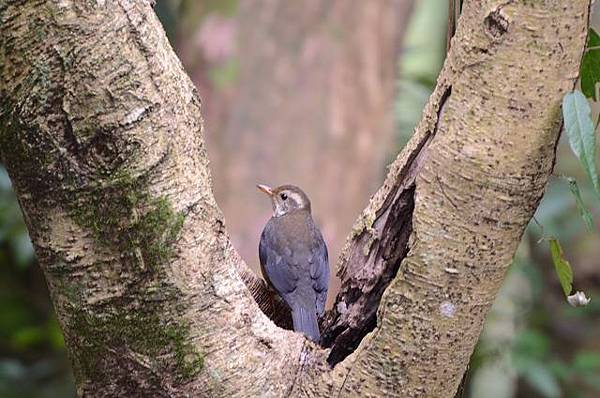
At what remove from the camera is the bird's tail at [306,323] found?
196 centimetres

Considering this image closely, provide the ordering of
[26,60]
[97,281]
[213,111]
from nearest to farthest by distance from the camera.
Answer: [26,60] → [97,281] → [213,111]

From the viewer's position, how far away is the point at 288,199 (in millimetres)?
3854

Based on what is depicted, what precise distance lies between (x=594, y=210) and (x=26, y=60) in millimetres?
3575

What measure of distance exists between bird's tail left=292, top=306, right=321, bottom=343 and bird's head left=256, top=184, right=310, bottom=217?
1392mm

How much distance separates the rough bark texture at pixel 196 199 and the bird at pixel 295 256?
791 millimetres

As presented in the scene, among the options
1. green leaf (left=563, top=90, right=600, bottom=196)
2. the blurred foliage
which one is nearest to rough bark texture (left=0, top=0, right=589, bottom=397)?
green leaf (left=563, top=90, right=600, bottom=196)

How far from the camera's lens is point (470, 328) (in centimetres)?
170

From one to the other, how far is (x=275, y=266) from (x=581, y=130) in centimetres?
180

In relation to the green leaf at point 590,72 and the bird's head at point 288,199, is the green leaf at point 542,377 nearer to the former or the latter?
the bird's head at point 288,199

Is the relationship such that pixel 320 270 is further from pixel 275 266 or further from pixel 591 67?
pixel 591 67

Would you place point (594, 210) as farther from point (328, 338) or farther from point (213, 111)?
point (328, 338)

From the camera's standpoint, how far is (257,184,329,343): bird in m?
2.85

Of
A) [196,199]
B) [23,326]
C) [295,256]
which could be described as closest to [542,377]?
[295,256]

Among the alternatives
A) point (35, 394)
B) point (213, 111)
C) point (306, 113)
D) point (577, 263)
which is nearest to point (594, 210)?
point (577, 263)
